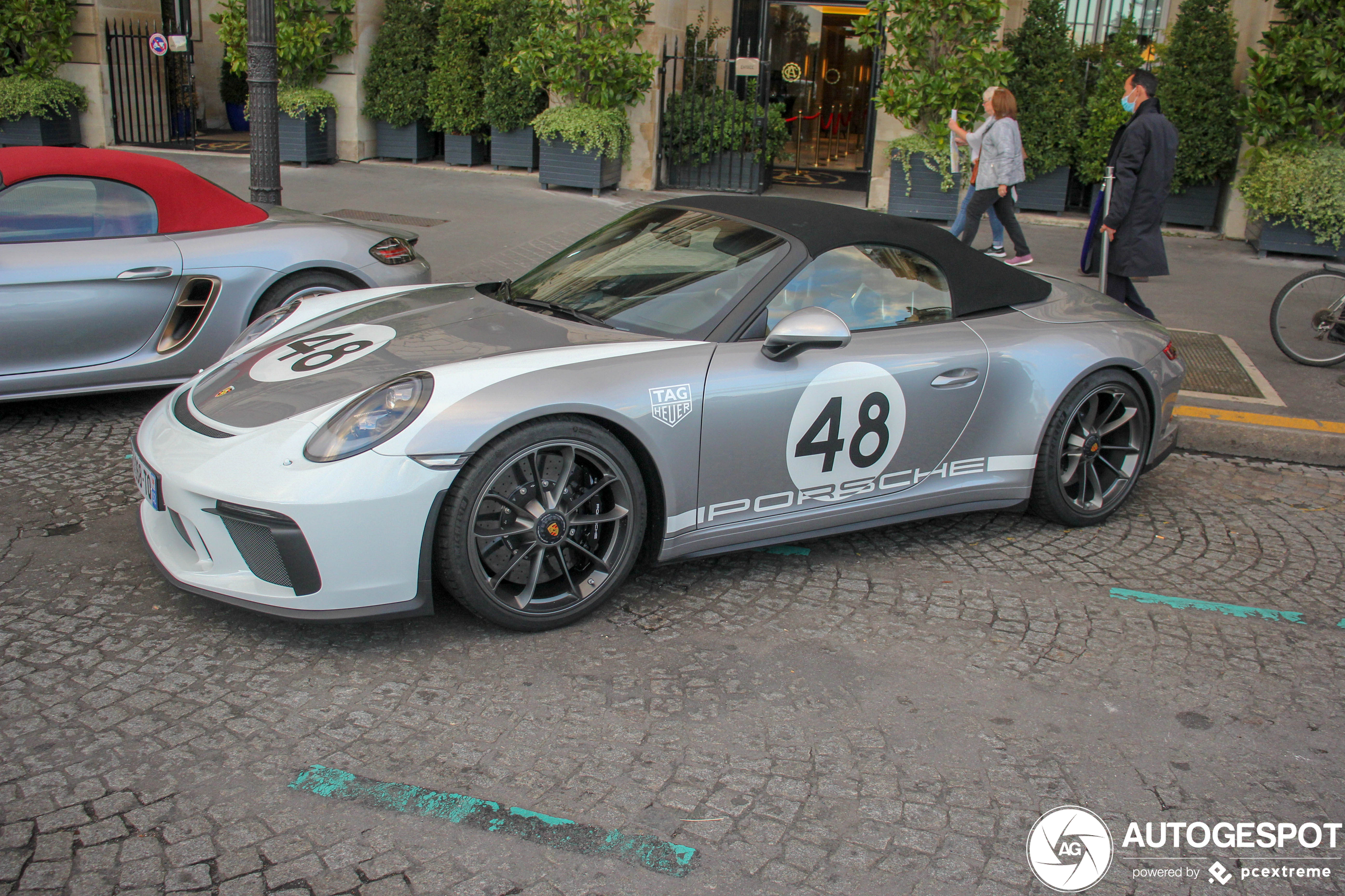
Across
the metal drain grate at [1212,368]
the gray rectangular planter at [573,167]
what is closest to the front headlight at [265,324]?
the metal drain grate at [1212,368]

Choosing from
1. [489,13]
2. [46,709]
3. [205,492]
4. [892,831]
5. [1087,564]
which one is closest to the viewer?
[892,831]

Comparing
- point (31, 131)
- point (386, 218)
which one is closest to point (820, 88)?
point (386, 218)

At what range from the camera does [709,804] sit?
285 cm

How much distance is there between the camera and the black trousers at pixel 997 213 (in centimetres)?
1016

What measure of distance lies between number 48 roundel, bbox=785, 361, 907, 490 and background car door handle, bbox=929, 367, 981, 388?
0.59ft

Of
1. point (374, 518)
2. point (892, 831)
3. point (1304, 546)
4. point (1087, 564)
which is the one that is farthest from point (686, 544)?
point (1304, 546)

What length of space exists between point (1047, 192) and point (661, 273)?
34.0 feet

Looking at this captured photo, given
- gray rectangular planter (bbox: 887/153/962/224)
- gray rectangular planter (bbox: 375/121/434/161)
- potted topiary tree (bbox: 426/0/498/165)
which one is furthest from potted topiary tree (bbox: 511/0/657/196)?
gray rectangular planter (bbox: 887/153/962/224)

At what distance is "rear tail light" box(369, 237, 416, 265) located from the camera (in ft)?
20.4

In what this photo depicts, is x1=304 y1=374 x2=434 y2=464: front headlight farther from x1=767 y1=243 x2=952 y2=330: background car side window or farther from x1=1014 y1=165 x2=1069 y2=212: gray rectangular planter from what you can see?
x1=1014 y1=165 x2=1069 y2=212: gray rectangular planter

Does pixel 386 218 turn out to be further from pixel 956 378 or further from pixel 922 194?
pixel 956 378

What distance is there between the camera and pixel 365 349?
3.91 m

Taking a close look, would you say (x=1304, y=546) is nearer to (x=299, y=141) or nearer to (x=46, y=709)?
(x=46, y=709)

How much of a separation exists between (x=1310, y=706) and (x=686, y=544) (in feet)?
6.67
